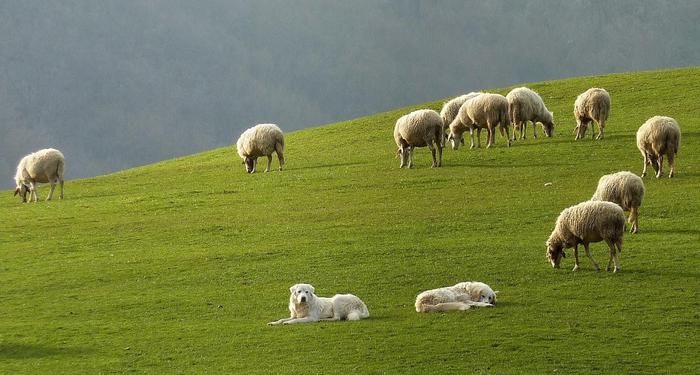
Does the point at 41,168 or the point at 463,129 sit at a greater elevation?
the point at 463,129

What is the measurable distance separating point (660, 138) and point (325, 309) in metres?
16.6

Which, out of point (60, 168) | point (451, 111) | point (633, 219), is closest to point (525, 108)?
point (451, 111)

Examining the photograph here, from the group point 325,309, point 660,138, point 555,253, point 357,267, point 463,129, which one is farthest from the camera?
point 463,129

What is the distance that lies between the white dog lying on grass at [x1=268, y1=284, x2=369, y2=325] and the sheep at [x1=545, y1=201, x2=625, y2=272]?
532 centimetres

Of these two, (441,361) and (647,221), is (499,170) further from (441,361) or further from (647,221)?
(441,361)

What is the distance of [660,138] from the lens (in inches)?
1441

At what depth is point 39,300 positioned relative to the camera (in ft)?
94.8

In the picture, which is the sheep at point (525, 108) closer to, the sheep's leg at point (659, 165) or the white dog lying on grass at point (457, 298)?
the sheep's leg at point (659, 165)

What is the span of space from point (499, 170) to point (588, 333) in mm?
21231

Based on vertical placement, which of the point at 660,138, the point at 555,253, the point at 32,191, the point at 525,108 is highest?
the point at 525,108

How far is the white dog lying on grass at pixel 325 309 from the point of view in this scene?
23516 mm

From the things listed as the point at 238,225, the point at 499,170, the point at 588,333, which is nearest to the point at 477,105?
the point at 499,170

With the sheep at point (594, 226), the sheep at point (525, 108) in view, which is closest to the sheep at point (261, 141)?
the sheep at point (525, 108)

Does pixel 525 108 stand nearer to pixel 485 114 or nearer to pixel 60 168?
pixel 485 114
